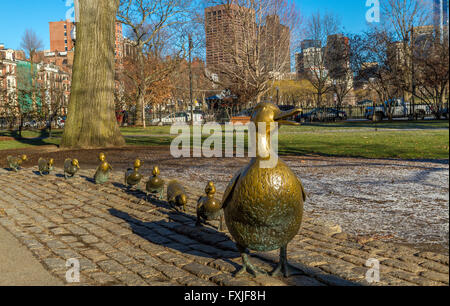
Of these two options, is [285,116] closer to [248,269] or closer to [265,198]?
[265,198]

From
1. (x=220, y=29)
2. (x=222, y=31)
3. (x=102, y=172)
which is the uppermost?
(x=220, y=29)

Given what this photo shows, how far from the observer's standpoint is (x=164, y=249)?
13.4 ft

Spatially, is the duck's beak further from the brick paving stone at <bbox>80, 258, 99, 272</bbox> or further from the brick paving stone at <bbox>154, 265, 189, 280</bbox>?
the brick paving stone at <bbox>80, 258, 99, 272</bbox>

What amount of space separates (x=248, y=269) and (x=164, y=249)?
1.20m

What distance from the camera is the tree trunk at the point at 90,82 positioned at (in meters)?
13.3

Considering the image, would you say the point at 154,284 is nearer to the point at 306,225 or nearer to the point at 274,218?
the point at 274,218

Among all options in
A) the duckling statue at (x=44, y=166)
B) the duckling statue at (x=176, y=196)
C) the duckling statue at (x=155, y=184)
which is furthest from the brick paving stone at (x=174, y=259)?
the duckling statue at (x=44, y=166)

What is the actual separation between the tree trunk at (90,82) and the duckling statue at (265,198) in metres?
11.4

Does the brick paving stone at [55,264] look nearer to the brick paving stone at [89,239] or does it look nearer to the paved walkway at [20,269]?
the paved walkway at [20,269]

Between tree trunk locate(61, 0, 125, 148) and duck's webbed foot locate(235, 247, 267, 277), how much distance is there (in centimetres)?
1121

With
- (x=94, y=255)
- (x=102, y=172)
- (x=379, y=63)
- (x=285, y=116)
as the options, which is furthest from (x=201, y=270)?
(x=379, y=63)

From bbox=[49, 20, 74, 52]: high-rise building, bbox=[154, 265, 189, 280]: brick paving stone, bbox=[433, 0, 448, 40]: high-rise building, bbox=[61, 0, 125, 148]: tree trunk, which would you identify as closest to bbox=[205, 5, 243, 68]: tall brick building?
bbox=[61, 0, 125, 148]: tree trunk
